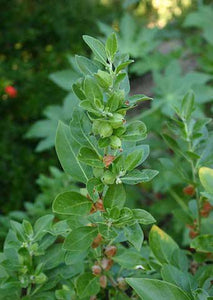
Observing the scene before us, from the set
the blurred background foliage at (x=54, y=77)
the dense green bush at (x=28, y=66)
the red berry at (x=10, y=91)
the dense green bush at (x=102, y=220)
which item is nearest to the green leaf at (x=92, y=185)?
the dense green bush at (x=102, y=220)

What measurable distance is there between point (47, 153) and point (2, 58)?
82cm

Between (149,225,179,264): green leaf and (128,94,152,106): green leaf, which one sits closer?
(128,94,152,106): green leaf

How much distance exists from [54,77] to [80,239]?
5.93 feet

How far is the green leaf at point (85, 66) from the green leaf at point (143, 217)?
0.82 feet

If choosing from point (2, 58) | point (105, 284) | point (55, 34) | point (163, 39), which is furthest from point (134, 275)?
point (163, 39)

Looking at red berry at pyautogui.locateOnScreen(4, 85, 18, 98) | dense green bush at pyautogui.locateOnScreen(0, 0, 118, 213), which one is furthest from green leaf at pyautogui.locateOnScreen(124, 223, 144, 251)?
red berry at pyautogui.locateOnScreen(4, 85, 18, 98)

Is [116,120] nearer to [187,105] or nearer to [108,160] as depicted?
[108,160]

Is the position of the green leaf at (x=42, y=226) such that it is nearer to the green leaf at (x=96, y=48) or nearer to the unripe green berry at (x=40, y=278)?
the unripe green berry at (x=40, y=278)

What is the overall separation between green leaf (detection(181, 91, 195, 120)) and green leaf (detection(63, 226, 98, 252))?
37cm

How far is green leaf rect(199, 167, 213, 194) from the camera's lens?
93cm

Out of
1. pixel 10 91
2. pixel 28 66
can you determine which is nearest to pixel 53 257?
pixel 10 91

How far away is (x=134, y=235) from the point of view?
0.88 meters

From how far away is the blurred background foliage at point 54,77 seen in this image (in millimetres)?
2621

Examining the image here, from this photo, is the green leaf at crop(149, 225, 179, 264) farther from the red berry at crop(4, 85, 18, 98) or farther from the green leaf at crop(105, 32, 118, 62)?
the red berry at crop(4, 85, 18, 98)
